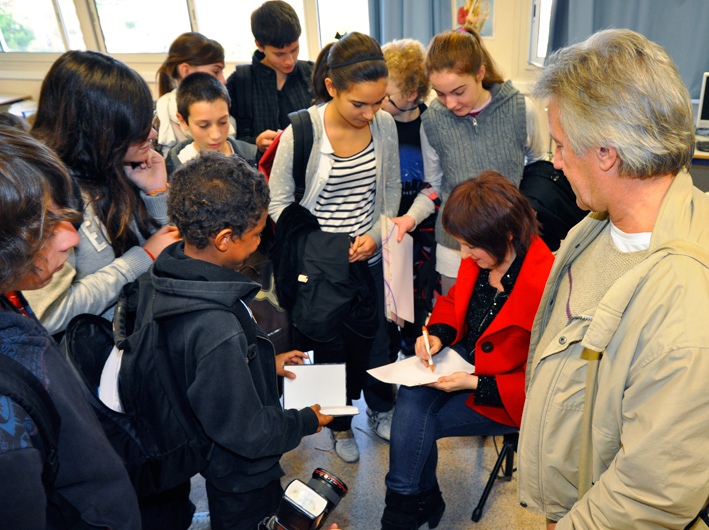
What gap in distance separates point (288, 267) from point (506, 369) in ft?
2.77

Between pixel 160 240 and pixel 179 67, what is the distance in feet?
4.86

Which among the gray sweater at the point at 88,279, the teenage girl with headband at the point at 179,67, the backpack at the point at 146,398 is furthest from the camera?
the teenage girl with headband at the point at 179,67

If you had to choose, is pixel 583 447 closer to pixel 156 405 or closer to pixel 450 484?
pixel 156 405

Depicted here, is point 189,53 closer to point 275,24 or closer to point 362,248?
point 275,24

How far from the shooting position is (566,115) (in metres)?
0.94

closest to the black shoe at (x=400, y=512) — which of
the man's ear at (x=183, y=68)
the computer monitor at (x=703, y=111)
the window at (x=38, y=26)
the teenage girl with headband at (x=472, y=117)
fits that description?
the teenage girl with headband at (x=472, y=117)

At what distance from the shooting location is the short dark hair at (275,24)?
8.01ft

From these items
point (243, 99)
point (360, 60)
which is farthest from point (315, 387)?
point (243, 99)

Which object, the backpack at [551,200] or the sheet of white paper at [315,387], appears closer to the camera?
the sheet of white paper at [315,387]

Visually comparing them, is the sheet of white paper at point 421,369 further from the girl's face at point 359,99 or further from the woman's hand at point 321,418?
the girl's face at point 359,99

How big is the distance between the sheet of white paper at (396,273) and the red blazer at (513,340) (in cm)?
44

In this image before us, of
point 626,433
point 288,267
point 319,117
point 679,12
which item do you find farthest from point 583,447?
point 679,12

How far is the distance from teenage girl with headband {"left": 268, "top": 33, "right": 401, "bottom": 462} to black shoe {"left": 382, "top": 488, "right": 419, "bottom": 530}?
0.58 metres

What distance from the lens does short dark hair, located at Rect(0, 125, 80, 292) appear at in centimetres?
78
